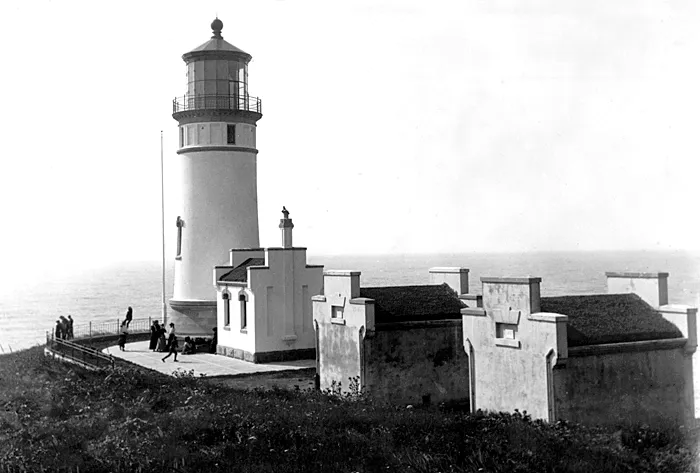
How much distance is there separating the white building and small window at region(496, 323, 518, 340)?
12.9m

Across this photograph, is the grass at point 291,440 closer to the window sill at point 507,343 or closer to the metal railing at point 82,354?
the window sill at point 507,343

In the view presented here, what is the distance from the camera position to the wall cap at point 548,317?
15102mm

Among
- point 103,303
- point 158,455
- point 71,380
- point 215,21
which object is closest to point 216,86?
point 215,21

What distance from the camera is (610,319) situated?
55.8 ft

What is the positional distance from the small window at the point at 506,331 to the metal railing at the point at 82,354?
1232 cm

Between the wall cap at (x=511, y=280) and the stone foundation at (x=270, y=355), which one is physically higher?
the wall cap at (x=511, y=280)

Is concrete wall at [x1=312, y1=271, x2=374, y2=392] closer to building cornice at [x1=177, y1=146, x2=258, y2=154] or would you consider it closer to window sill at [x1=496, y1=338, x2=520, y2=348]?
window sill at [x1=496, y1=338, x2=520, y2=348]

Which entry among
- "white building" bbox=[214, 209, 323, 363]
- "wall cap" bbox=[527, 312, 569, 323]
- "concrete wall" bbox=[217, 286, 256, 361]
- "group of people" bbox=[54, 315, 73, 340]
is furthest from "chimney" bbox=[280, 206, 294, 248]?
"wall cap" bbox=[527, 312, 569, 323]

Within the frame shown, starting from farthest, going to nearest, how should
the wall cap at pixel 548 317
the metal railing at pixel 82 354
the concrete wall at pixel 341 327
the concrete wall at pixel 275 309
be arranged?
1. the concrete wall at pixel 275 309
2. the metal railing at pixel 82 354
3. the concrete wall at pixel 341 327
4. the wall cap at pixel 548 317

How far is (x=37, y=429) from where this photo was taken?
1392cm

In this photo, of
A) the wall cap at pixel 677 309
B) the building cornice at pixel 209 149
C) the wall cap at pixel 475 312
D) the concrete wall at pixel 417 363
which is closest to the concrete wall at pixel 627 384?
the wall cap at pixel 677 309

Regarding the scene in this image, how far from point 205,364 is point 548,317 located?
1502 cm

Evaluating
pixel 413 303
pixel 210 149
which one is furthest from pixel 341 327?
pixel 210 149

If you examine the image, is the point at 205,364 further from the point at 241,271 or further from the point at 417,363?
the point at 417,363
